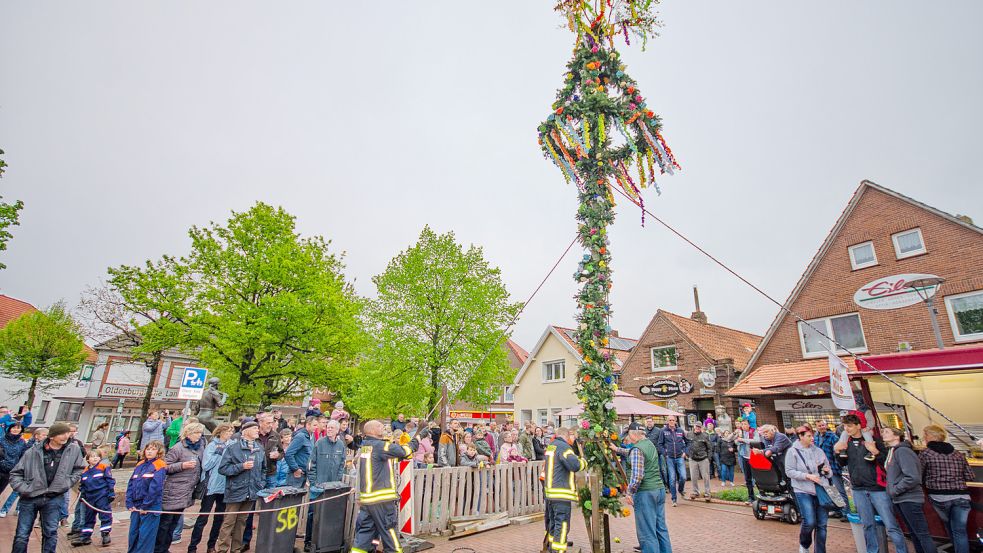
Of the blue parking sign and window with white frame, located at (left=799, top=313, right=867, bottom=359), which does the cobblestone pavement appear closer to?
the blue parking sign

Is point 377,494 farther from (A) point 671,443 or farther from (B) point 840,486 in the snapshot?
(A) point 671,443

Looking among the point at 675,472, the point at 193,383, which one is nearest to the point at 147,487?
the point at 193,383

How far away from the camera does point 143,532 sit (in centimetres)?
599

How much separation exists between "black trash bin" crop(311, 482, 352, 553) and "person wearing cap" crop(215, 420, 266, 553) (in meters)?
1.02

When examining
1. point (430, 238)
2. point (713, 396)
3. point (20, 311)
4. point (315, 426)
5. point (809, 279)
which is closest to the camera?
point (315, 426)

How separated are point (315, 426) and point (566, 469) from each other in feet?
16.9

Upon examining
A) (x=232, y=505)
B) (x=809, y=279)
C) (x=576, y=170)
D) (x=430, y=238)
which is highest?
(x=430, y=238)

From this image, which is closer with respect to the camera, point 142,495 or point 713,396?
point 142,495

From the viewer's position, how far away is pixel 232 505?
690cm

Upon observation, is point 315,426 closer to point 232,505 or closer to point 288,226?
point 232,505

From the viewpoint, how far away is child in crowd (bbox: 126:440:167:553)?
236 inches

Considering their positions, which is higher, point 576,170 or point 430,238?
point 430,238

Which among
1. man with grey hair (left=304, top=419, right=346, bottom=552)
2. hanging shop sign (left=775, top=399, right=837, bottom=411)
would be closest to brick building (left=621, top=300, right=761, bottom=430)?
hanging shop sign (left=775, top=399, right=837, bottom=411)

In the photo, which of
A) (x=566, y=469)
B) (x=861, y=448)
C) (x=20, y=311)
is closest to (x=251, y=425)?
(x=566, y=469)
